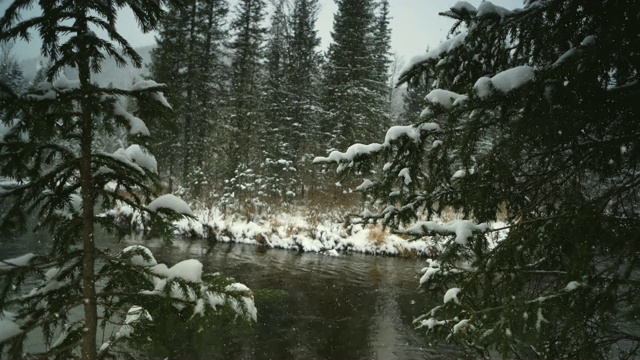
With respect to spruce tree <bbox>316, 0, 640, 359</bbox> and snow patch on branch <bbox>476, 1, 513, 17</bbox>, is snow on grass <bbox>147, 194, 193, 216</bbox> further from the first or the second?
snow patch on branch <bbox>476, 1, 513, 17</bbox>

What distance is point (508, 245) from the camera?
3.19 meters

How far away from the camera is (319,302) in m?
10.5

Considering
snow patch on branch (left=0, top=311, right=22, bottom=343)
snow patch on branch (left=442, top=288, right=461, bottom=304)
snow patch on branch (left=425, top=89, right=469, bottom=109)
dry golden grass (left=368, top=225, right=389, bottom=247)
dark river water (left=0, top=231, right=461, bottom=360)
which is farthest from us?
dry golden grass (left=368, top=225, right=389, bottom=247)

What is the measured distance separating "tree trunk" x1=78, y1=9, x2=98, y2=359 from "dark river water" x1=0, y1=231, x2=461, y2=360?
130 centimetres

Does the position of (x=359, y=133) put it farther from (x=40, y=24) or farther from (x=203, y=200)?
(x=40, y=24)

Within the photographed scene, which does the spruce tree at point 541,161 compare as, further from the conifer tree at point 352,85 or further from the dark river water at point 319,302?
the conifer tree at point 352,85

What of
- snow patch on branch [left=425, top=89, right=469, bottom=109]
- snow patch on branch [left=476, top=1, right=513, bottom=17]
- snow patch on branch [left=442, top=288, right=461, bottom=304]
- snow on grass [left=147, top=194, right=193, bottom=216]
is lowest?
snow patch on branch [left=442, top=288, right=461, bottom=304]

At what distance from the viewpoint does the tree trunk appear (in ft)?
9.00

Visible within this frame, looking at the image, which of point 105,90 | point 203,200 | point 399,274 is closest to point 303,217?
point 203,200

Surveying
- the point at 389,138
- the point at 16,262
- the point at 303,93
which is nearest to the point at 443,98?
the point at 389,138

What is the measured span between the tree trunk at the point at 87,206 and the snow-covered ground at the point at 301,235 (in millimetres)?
14726

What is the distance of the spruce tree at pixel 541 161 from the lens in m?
2.71

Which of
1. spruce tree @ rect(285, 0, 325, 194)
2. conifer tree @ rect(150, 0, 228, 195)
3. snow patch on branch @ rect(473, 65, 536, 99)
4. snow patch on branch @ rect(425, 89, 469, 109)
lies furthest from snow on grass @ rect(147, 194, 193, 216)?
spruce tree @ rect(285, 0, 325, 194)

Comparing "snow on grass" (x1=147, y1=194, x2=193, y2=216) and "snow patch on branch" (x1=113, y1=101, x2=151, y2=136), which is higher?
"snow patch on branch" (x1=113, y1=101, x2=151, y2=136)
